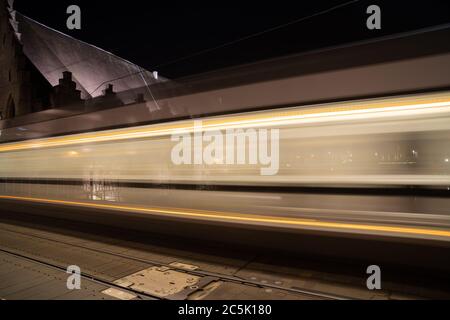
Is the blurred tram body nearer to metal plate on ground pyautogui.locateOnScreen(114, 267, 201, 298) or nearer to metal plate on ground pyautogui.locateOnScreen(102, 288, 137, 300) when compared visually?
metal plate on ground pyautogui.locateOnScreen(114, 267, 201, 298)

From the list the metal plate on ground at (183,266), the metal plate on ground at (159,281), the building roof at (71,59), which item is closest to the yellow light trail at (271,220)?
the metal plate on ground at (183,266)

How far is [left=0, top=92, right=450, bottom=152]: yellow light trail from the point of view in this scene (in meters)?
3.29

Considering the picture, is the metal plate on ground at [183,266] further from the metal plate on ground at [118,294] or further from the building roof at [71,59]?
the building roof at [71,59]

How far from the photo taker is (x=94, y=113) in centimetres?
601

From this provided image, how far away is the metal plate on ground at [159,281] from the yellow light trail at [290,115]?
1.92m

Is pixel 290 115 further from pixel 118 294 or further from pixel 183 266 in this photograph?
pixel 118 294

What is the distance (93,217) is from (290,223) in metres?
3.85

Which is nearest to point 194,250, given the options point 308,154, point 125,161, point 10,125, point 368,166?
point 125,161

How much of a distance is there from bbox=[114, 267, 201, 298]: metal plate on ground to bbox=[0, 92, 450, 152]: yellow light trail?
192 centimetres

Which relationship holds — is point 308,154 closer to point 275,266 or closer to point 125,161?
point 275,266

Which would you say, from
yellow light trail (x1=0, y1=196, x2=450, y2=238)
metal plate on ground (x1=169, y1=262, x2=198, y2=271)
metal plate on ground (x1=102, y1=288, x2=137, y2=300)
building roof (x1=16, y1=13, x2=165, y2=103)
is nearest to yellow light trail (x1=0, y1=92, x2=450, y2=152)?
yellow light trail (x1=0, y1=196, x2=450, y2=238)

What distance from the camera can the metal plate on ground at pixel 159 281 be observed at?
12.6 ft

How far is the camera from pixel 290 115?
3.97m

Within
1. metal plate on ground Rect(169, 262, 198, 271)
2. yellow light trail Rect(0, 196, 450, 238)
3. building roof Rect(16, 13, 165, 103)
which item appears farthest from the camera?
building roof Rect(16, 13, 165, 103)
